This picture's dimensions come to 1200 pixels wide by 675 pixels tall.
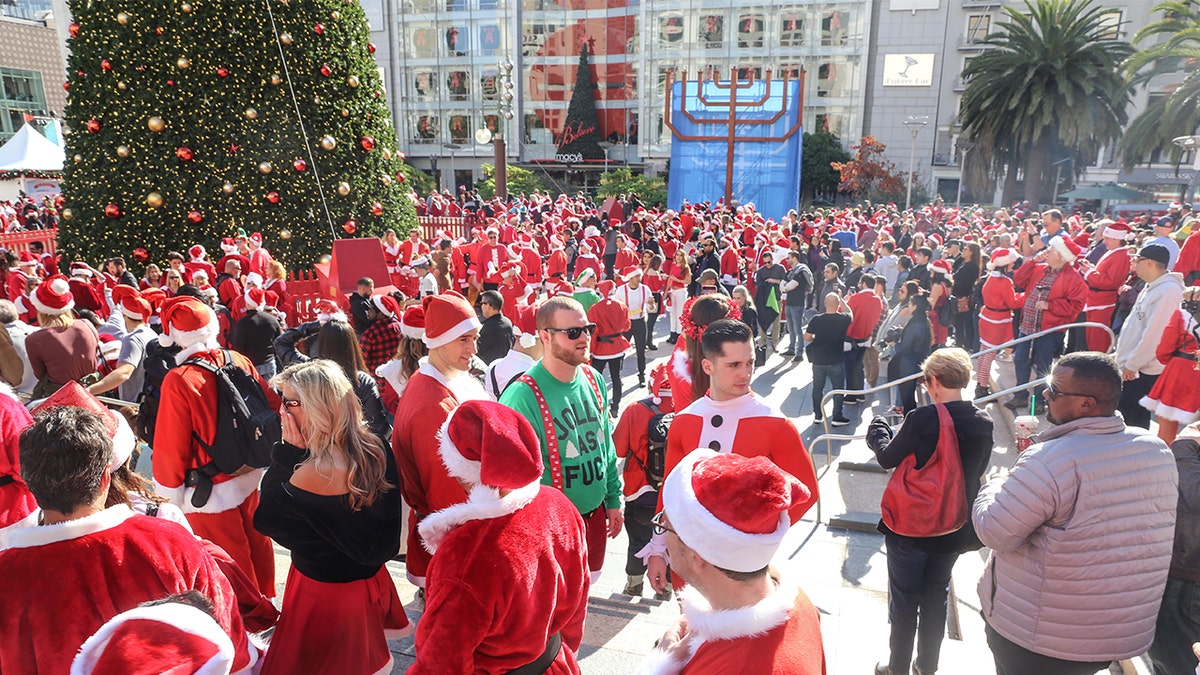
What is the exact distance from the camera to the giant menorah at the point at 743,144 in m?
25.8

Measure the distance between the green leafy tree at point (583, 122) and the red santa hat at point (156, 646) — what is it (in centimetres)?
4856

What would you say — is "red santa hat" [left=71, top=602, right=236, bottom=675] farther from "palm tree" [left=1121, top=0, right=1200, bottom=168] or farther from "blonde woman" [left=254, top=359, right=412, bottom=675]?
"palm tree" [left=1121, top=0, right=1200, bottom=168]

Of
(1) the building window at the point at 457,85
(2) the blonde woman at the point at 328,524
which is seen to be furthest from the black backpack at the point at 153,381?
(1) the building window at the point at 457,85

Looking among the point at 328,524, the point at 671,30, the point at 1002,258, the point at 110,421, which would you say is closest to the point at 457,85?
the point at 671,30

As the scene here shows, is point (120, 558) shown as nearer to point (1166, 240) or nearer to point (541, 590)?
point (541, 590)

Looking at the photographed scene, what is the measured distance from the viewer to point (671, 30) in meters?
45.2

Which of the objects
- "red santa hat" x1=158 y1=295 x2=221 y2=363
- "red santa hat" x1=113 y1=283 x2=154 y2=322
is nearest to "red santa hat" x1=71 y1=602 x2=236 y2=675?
"red santa hat" x1=158 y1=295 x2=221 y2=363

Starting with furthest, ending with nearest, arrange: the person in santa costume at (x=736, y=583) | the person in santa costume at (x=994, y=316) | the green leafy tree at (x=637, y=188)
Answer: the green leafy tree at (x=637, y=188) < the person in santa costume at (x=994, y=316) < the person in santa costume at (x=736, y=583)

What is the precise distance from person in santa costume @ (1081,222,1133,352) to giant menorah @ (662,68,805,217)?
17.6 m

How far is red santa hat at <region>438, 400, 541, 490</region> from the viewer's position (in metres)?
2.20

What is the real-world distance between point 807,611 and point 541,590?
0.83 meters

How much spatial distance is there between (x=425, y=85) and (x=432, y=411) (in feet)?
168

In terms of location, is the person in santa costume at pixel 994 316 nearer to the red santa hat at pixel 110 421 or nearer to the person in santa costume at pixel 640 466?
the person in santa costume at pixel 640 466

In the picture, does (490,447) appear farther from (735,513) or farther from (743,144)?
(743,144)
